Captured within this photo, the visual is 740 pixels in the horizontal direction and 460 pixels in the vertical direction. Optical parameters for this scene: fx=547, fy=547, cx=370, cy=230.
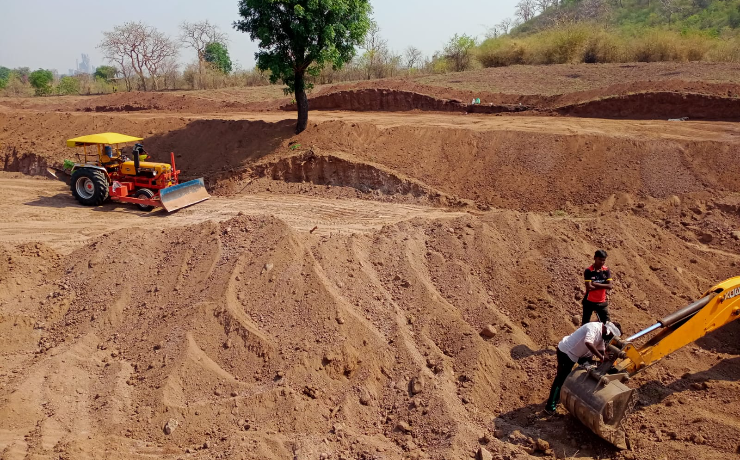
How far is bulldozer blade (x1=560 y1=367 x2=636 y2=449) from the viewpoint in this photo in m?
5.31

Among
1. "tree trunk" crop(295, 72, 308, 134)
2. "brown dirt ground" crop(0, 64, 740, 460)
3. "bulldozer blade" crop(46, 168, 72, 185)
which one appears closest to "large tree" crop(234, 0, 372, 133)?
"tree trunk" crop(295, 72, 308, 134)

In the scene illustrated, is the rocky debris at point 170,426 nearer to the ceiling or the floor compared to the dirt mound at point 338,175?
nearer to the floor

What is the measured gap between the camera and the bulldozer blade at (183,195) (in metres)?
12.8

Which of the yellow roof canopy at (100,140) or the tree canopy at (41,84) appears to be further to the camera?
the tree canopy at (41,84)

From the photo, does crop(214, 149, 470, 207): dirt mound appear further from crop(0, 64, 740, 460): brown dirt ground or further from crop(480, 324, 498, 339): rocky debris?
crop(480, 324, 498, 339): rocky debris

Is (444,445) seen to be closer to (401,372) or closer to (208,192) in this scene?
(401,372)

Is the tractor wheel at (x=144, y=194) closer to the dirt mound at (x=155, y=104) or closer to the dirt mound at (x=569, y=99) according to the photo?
the dirt mound at (x=155, y=104)

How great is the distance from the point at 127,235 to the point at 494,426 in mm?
7249

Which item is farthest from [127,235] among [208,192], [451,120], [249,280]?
[451,120]

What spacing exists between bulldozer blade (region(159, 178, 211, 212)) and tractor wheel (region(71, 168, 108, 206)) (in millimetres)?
1863

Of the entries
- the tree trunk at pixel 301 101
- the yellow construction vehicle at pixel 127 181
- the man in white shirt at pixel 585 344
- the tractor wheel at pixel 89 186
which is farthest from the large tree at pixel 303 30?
the man in white shirt at pixel 585 344

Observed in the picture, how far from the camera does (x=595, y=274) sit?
6707mm

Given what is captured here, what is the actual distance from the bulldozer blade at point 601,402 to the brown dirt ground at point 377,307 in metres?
0.42

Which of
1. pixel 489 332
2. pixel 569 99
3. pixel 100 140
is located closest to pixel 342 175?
pixel 100 140
